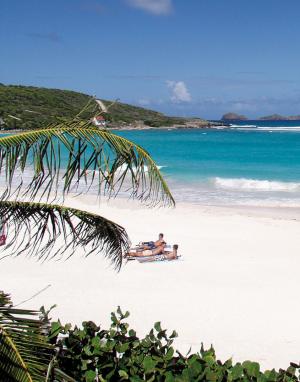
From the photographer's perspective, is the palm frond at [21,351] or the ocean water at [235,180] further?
the ocean water at [235,180]

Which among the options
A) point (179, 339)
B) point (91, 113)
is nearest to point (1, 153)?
point (91, 113)

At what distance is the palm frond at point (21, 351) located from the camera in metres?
2.76

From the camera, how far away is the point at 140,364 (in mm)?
3408

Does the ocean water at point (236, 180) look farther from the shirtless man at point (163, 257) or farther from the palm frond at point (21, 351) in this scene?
the palm frond at point (21, 351)

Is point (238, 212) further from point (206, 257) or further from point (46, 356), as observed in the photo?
point (46, 356)

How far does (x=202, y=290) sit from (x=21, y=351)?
5997 mm

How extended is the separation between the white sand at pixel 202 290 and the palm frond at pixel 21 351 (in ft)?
12.6

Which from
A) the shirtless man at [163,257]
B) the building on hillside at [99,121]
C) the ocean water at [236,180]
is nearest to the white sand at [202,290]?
the shirtless man at [163,257]

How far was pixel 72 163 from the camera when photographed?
11.3 feet

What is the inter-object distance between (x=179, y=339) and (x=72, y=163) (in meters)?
4.02

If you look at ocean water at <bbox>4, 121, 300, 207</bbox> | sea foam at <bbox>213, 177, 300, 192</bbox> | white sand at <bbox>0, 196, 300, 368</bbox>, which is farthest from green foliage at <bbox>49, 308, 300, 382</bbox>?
sea foam at <bbox>213, 177, 300, 192</bbox>

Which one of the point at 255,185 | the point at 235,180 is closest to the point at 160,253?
the point at 255,185

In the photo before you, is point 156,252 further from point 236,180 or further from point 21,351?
point 236,180

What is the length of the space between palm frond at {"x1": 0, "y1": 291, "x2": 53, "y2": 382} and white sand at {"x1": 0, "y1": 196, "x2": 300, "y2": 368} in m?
3.83
